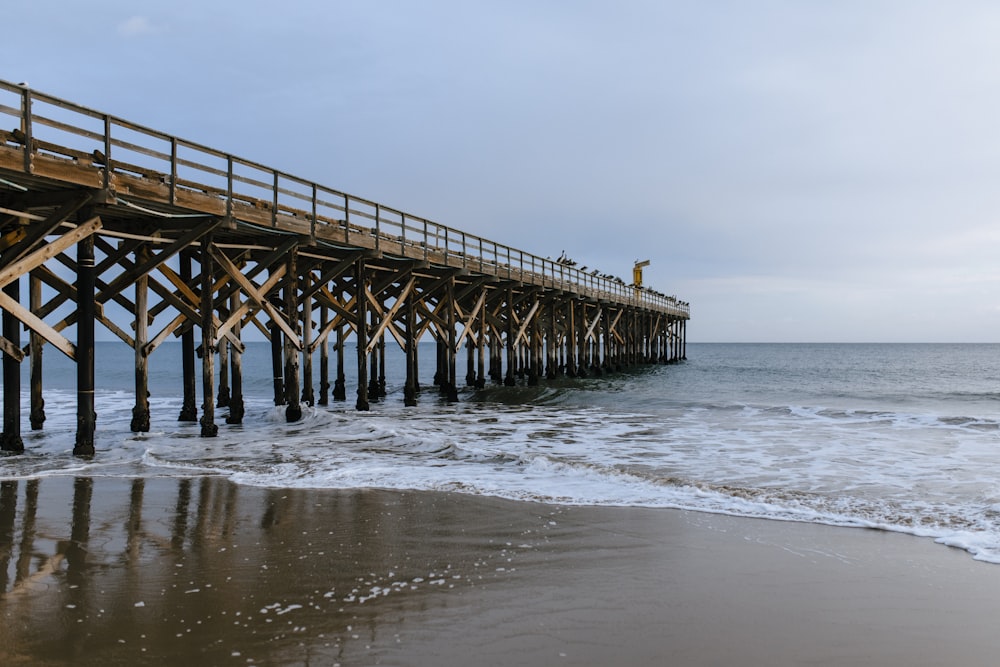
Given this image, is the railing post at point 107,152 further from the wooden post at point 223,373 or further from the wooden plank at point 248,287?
the wooden post at point 223,373

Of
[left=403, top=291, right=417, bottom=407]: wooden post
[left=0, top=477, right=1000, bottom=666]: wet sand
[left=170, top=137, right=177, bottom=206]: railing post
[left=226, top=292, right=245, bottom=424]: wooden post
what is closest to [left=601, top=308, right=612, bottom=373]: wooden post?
[left=403, top=291, right=417, bottom=407]: wooden post

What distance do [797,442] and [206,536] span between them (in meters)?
11.5

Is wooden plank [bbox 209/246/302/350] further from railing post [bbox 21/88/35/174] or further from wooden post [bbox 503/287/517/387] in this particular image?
wooden post [bbox 503/287/517/387]

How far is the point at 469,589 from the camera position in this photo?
500 centimetres

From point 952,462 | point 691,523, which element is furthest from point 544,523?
point 952,462

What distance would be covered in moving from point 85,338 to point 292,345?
4.87 metres

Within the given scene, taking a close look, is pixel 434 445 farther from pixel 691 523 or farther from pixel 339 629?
pixel 339 629

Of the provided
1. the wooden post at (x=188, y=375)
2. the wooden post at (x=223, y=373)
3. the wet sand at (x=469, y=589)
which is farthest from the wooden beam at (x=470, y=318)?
the wet sand at (x=469, y=589)

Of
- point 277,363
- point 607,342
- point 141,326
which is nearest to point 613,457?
point 141,326

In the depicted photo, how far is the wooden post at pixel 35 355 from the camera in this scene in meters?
13.4

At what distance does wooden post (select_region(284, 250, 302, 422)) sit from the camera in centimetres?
1502

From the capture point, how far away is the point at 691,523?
7.08 metres

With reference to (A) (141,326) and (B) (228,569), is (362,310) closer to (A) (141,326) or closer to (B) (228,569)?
(A) (141,326)

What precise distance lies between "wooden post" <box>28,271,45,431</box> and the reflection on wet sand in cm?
625
